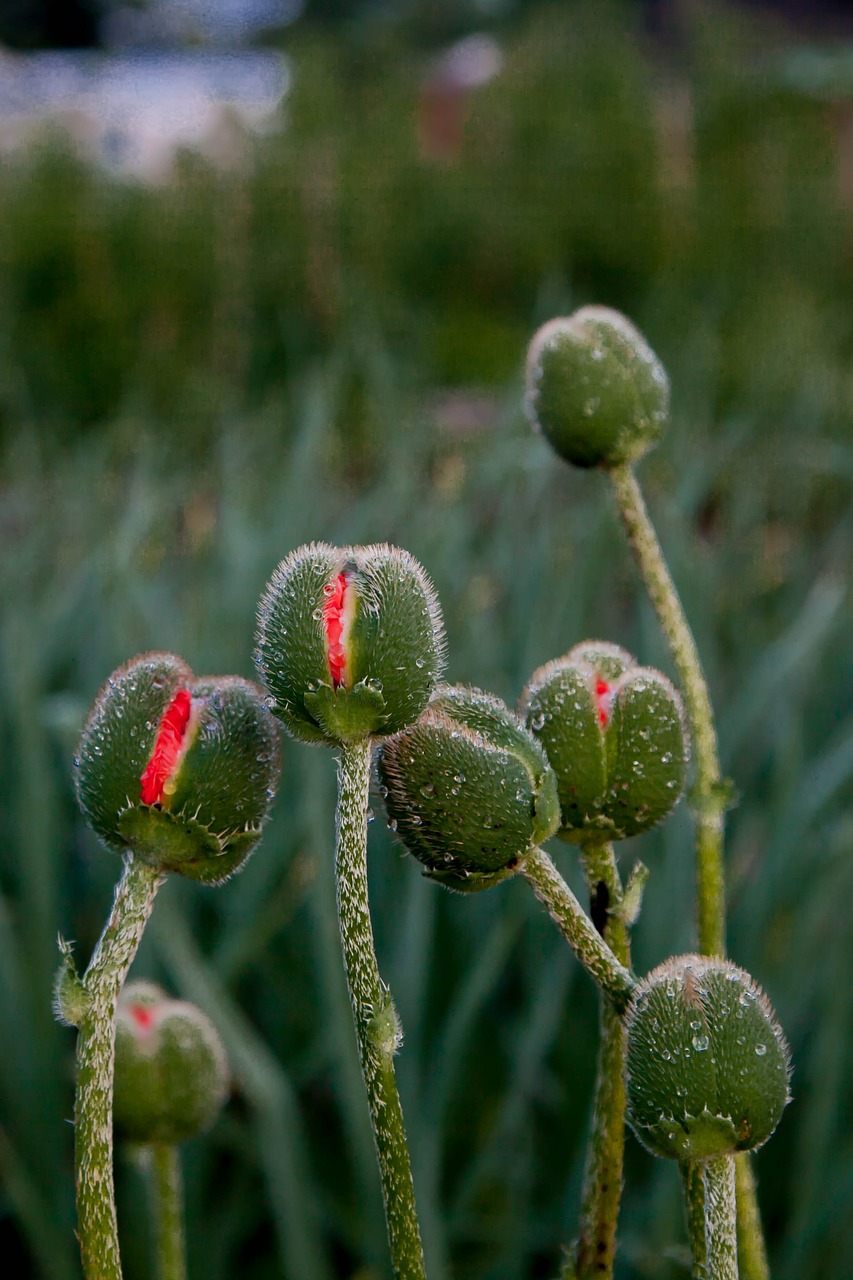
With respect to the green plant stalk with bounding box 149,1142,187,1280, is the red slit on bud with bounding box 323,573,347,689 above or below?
above

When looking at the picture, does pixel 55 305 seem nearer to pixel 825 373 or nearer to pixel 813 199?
pixel 825 373

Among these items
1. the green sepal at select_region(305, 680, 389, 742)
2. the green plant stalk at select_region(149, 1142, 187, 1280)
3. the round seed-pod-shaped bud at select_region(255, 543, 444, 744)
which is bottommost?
the green plant stalk at select_region(149, 1142, 187, 1280)

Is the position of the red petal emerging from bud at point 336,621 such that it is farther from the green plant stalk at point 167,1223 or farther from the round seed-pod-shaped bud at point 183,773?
the green plant stalk at point 167,1223

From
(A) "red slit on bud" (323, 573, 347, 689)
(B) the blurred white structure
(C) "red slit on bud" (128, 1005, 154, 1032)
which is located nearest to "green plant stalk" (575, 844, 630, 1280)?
(A) "red slit on bud" (323, 573, 347, 689)

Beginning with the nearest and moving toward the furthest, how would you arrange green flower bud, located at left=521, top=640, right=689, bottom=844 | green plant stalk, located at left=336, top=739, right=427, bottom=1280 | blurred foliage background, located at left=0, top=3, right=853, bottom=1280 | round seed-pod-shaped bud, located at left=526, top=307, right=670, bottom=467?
green plant stalk, located at left=336, top=739, right=427, bottom=1280
green flower bud, located at left=521, top=640, right=689, bottom=844
round seed-pod-shaped bud, located at left=526, top=307, right=670, bottom=467
blurred foliage background, located at left=0, top=3, right=853, bottom=1280

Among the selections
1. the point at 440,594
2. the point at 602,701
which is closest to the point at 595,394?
the point at 602,701

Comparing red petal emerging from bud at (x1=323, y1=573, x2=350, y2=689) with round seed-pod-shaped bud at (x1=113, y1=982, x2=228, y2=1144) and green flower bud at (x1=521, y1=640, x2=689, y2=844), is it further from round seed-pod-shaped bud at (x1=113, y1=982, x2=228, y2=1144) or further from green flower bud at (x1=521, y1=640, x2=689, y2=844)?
round seed-pod-shaped bud at (x1=113, y1=982, x2=228, y2=1144)

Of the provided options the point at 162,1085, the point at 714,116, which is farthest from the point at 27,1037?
the point at 714,116
